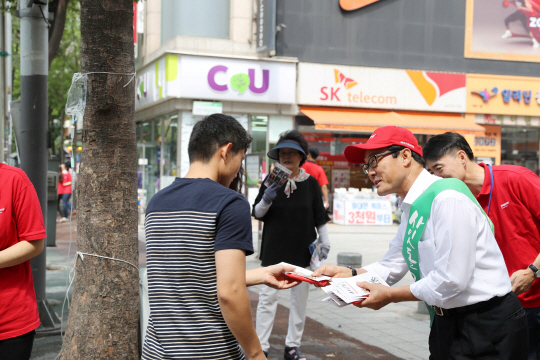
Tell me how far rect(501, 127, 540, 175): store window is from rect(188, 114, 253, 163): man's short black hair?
22606 mm

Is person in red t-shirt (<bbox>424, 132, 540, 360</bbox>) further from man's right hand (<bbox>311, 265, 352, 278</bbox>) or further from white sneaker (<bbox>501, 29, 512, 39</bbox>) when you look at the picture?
white sneaker (<bbox>501, 29, 512, 39</bbox>)

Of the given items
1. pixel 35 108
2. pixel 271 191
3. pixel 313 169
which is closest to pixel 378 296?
pixel 271 191

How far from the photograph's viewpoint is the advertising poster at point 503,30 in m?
21.3

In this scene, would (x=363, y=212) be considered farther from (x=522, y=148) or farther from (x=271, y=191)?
(x=271, y=191)

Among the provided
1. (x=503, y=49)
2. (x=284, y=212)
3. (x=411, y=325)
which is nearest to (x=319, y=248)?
(x=284, y=212)

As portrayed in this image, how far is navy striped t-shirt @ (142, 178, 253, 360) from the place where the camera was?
7.47 feet

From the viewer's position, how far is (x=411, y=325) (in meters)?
6.70

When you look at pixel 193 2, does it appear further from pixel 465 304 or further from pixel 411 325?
pixel 465 304

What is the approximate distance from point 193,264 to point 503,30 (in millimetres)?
22091

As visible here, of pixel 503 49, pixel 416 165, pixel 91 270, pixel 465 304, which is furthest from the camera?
pixel 503 49

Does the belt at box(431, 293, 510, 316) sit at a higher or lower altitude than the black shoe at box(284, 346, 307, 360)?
higher

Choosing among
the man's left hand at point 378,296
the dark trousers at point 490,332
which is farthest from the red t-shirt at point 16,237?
the dark trousers at point 490,332

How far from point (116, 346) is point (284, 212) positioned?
197 centimetres

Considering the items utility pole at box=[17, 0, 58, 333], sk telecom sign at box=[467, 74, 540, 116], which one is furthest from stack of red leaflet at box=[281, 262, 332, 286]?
sk telecom sign at box=[467, 74, 540, 116]
